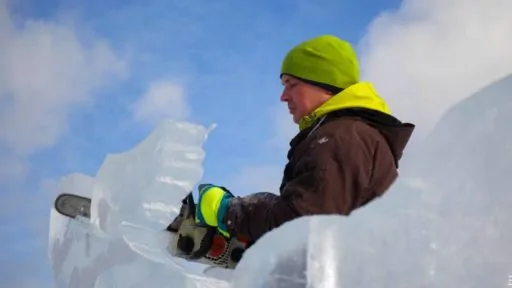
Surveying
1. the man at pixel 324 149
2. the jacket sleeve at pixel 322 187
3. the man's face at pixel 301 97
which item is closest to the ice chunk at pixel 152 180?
the man at pixel 324 149

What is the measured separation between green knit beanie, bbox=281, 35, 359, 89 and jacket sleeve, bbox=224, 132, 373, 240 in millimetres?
446

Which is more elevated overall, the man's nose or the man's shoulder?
the man's nose

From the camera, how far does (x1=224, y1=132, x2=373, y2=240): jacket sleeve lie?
2295mm

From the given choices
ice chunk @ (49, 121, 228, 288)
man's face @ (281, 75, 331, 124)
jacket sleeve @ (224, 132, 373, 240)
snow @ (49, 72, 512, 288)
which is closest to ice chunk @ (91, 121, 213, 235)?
ice chunk @ (49, 121, 228, 288)

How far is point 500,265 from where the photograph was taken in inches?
54.7

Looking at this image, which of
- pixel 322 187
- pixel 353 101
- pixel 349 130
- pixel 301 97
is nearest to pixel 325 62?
pixel 301 97

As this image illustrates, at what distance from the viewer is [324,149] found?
2.36 m

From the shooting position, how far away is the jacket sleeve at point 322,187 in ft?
7.53

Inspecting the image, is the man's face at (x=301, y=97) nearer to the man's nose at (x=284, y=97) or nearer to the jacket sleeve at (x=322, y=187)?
the man's nose at (x=284, y=97)

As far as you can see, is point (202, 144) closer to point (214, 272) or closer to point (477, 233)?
point (214, 272)

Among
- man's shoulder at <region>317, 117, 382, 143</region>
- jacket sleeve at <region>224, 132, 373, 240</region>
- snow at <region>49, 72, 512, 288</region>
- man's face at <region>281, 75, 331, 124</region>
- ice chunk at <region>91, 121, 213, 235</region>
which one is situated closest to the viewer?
snow at <region>49, 72, 512, 288</region>

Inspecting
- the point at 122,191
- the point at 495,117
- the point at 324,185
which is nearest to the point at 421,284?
the point at 495,117

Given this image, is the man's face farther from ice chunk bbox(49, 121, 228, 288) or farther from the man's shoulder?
ice chunk bbox(49, 121, 228, 288)

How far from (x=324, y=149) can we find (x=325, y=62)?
0.59 m
